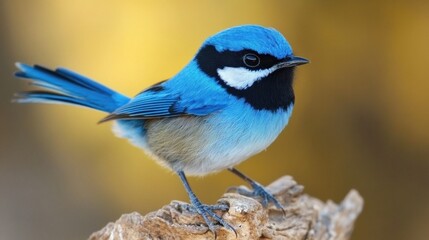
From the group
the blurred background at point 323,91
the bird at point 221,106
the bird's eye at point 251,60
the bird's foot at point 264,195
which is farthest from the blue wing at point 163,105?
the blurred background at point 323,91

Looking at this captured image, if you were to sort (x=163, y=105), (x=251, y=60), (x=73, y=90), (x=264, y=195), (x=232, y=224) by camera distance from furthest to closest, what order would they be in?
(x=73, y=90) → (x=264, y=195) → (x=163, y=105) → (x=251, y=60) → (x=232, y=224)

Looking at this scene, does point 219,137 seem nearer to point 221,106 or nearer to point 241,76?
point 221,106

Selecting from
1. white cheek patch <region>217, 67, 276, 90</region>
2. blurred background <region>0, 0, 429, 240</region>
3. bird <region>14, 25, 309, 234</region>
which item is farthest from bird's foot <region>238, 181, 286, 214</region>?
blurred background <region>0, 0, 429, 240</region>

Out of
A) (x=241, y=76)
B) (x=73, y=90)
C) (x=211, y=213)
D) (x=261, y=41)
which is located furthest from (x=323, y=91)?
(x=211, y=213)

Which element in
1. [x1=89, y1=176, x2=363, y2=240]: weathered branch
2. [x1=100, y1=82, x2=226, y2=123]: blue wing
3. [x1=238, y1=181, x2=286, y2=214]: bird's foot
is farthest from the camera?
[x1=238, y1=181, x2=286, y2=214]: bird's foot

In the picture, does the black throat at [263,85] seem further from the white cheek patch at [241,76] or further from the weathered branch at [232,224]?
the weathered branch at [232,224]

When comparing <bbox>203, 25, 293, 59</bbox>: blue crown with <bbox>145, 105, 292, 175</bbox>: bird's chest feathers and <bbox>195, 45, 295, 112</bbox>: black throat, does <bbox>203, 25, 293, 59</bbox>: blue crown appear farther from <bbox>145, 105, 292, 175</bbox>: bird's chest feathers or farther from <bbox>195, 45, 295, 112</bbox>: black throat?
<bbox>145, 105, 292, 175</bbox>: bird's chest feathers
